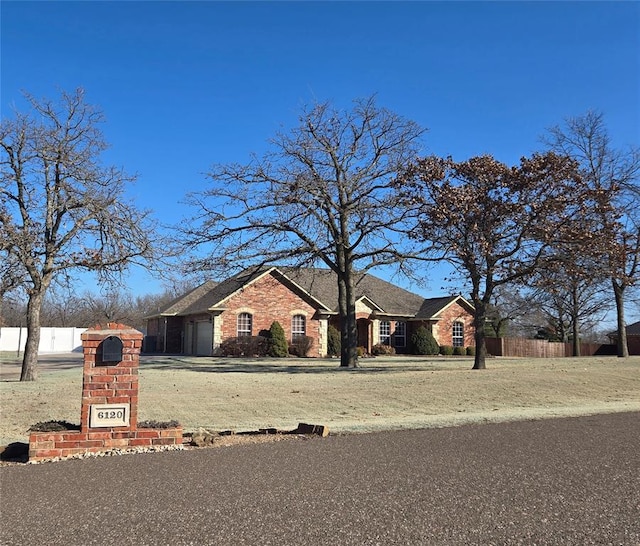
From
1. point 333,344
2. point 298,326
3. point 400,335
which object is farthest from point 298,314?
point 400,335

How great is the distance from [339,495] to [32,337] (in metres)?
15.1

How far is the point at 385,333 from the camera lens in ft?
137

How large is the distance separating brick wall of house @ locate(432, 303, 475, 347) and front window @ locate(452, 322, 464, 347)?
0.25 m

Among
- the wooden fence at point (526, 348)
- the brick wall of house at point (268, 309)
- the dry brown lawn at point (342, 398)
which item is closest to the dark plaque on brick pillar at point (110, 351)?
the dry brown lawn at point (342, 398)

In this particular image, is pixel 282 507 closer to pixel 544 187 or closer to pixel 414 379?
pixel 414 379

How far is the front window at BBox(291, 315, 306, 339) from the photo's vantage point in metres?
36.9

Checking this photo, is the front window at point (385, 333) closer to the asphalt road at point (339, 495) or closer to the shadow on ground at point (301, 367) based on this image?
the shadow on ground at point (301, 367)

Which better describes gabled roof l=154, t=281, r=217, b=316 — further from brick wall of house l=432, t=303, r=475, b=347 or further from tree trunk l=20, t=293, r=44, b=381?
tree trunk l=20, t=293, r=44, b=381

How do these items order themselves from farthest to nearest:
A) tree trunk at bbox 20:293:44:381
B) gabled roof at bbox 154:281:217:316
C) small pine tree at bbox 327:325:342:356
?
gabled roof at bbox 154:281:217:316 → small pine tree at bbox 327:325:342:356 → tree trunk at bbox 20:293:44:381

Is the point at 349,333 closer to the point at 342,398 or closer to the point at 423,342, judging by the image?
the point at 342,398

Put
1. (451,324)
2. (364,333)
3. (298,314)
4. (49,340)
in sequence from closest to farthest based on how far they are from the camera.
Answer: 1. (298,314)
2. (364,333)
3. (451,324)
4. (49,340)

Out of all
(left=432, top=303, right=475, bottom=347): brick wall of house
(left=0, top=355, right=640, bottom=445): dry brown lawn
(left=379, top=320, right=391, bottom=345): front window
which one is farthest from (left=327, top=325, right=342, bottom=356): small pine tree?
(left=0, top=355, right=640, bottom=445): dry brown lawn

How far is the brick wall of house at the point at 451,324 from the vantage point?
141 feet

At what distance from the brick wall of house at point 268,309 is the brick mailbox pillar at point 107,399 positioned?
26974mm
